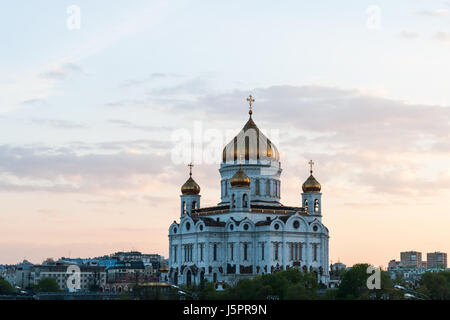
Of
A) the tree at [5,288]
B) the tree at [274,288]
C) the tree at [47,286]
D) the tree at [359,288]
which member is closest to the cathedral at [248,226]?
the tree at [274,288]

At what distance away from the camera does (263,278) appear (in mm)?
91625

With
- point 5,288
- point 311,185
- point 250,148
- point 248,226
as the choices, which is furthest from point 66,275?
point 248,226

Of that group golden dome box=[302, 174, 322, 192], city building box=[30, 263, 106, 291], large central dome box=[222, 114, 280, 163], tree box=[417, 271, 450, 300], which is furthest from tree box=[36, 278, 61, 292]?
tree box=[417, 271, 450, 300]

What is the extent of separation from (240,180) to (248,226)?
437 cm

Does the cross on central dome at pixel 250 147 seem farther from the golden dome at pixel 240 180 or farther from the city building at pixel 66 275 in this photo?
the city building at pixel 66 275

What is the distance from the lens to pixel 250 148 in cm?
A: 10975

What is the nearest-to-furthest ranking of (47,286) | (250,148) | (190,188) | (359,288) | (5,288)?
(359,288)
(250,148)
(190,188)
(5,288)
(47,286)

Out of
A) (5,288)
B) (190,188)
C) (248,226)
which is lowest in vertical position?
(5,288)

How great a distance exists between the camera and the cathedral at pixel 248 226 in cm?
10381

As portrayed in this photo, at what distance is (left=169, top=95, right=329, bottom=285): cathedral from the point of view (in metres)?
104

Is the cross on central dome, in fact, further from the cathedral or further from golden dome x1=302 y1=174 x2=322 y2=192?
golden dome x1=302 y1=174 x2=322 y2=192

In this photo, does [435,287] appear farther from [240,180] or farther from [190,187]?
[190,187]

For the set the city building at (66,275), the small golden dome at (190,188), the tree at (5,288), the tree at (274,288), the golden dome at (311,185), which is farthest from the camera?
the city building at (66,275)
